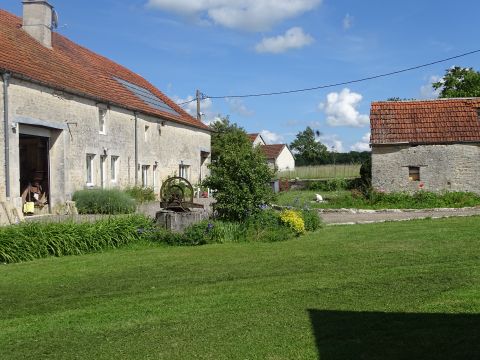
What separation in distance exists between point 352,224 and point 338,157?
7055 centimetres

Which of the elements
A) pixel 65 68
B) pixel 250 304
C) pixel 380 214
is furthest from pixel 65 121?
pixel 250 304

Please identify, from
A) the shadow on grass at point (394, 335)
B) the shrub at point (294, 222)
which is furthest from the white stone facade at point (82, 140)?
the shadow on grass at point (394, 335)

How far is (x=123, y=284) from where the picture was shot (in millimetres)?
8156

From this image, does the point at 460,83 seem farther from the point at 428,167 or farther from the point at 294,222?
the point at 294,222

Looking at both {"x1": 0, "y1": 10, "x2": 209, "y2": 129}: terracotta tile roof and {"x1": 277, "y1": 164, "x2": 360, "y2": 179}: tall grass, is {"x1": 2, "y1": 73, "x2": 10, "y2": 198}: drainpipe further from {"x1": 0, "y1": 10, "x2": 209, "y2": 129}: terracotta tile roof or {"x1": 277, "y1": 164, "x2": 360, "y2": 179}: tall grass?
{"x1": 277, "y1": 164, "x2": 360, "y2": 179}: tall grass

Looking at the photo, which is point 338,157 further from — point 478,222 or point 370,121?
point 478,222

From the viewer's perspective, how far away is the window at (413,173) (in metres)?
24.1

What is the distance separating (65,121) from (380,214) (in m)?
11.9

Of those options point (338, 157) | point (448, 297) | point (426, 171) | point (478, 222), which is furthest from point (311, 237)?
point (338, 157)

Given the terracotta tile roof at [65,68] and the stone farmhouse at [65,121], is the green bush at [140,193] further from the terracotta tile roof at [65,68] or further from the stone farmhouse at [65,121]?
the terracotta tile roof at [65,68]

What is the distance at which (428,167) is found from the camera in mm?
24016

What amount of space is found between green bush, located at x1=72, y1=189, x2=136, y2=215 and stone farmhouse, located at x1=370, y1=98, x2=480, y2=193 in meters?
11.6

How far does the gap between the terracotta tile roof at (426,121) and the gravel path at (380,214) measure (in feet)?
14.8

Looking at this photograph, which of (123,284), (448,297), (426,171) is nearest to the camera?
(448,297)
